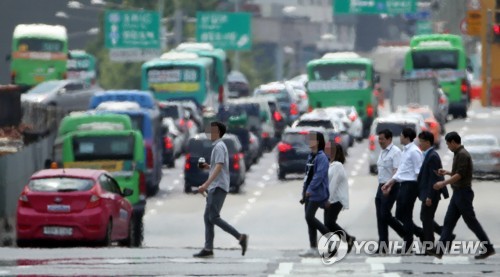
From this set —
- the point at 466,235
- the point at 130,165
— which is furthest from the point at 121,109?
the point at 466,235

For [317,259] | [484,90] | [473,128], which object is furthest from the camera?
[473,128]

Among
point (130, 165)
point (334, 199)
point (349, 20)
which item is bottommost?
point (349, 20)

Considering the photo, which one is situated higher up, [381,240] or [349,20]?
[381,240]

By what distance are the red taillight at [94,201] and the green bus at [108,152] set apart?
37.9 ft

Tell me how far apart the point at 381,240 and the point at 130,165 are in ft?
53.3

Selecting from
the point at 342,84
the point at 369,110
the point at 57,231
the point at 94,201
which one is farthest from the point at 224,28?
the point at 57,231

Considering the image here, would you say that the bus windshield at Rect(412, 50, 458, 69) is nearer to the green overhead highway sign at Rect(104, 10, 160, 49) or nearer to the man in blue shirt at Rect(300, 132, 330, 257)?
the green overhead highway sign at Rect(104, 10, 160, 49)

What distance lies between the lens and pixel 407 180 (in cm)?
2427

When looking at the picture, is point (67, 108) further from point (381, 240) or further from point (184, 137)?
point (381, 240)

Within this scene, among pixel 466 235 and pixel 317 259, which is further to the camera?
pixel 466 235

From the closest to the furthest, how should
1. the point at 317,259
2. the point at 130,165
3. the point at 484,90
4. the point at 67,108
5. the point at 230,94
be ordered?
the point at 317,259
the point at 130,165
the point at 484,90
the point at 67,108
the point at 230,94

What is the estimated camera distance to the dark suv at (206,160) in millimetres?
47919

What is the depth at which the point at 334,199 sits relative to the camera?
80.2 feet

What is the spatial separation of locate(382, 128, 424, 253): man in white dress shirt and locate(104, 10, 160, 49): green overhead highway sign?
6440 centimetres
